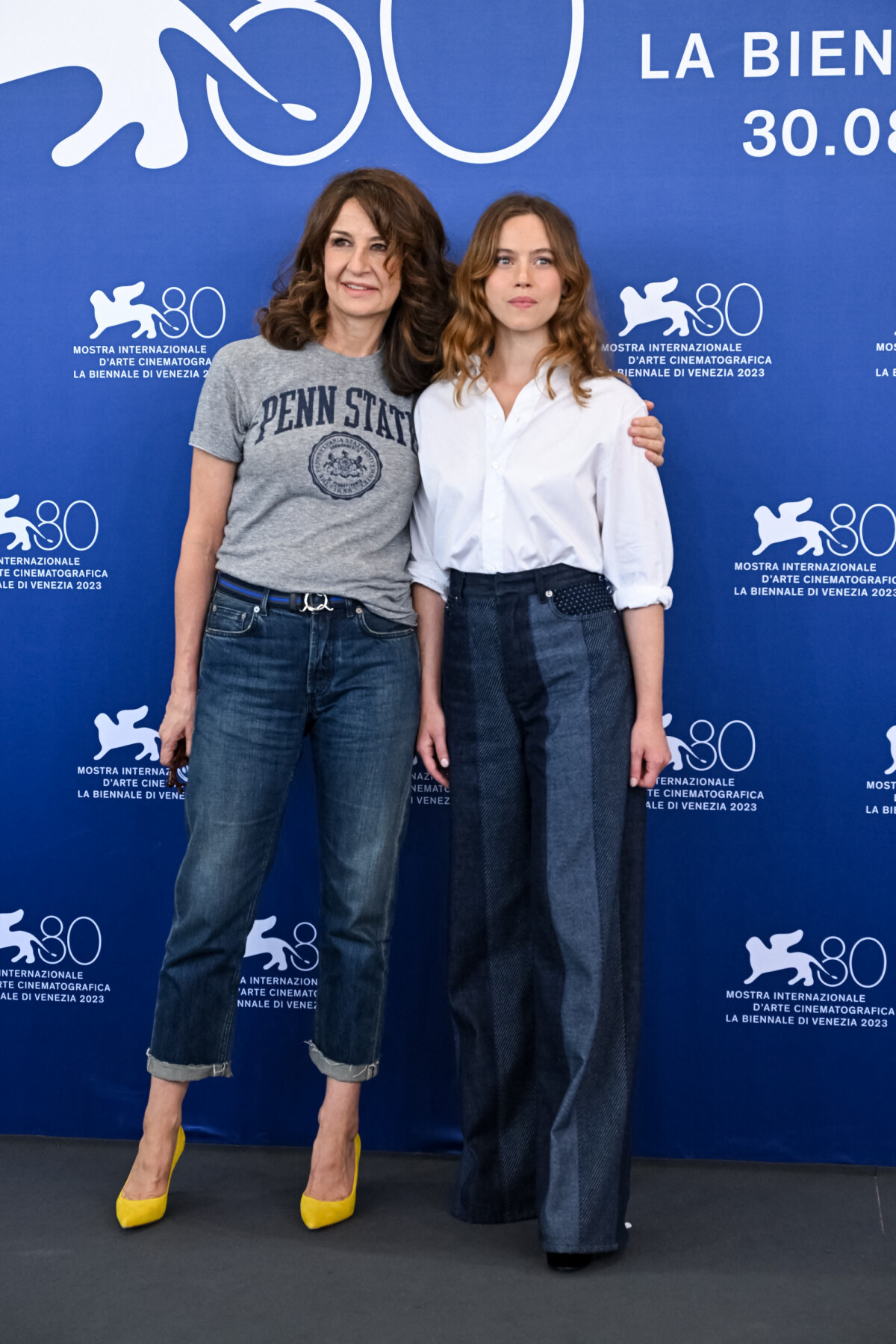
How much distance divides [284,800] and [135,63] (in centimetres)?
149

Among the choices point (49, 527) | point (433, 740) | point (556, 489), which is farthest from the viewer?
point (49, 527)

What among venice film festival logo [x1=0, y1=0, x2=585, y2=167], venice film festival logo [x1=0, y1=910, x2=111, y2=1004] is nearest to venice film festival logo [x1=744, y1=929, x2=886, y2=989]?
venice film festival logo [x1=0, y1=910, x2=111, y2=1004]

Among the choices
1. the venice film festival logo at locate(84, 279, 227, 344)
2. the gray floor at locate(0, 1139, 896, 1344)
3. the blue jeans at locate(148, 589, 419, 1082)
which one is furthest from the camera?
the venice film festival logo at locate(84, 279, 227, 344)

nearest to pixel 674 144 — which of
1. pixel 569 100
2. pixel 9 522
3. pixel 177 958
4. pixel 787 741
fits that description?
pixel 569 100

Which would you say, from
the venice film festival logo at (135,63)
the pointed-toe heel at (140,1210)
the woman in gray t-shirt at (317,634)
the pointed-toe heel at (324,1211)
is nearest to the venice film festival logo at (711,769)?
the woman in gray t-shirt at (317,634)

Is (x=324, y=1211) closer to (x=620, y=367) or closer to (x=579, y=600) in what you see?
(x=579, y=600)

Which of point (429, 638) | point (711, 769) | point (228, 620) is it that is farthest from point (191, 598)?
point (711, 769)

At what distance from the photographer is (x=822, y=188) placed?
2.08m

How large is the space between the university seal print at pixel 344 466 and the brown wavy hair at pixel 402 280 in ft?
0.47

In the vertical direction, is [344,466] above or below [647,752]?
above

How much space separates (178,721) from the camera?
199 cm

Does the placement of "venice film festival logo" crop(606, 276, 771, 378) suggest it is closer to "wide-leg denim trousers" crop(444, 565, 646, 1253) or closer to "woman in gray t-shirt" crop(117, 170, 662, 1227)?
"woman in gray t-shirt" crop(117, 170, 662, 1227)

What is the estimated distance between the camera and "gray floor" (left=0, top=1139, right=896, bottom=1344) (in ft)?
5.41

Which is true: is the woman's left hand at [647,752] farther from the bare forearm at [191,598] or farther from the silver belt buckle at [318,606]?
the bare forearm at [191,598]
